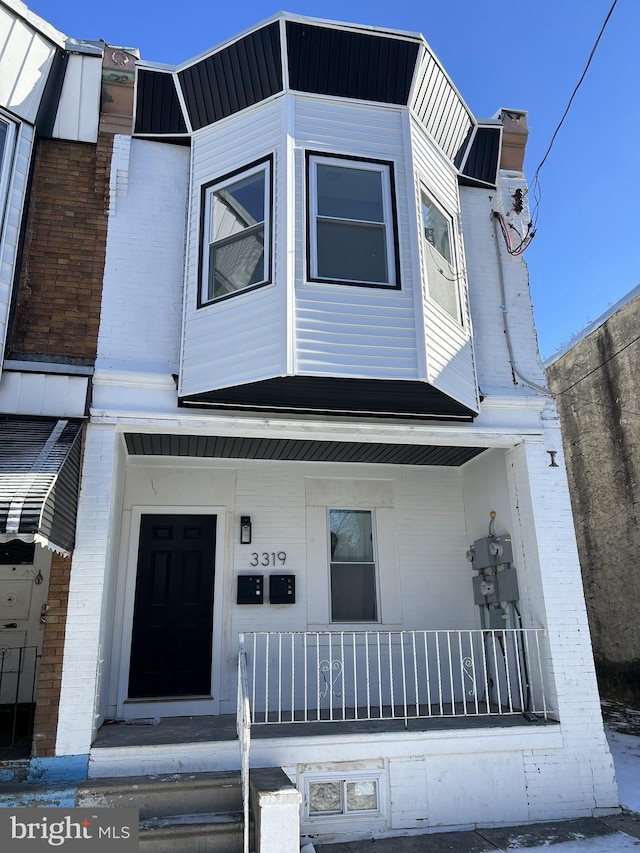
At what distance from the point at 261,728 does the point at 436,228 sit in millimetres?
5426

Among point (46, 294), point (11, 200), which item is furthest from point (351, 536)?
point (11, 200)

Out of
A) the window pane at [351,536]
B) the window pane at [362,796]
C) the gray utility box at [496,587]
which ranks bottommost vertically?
the window pane at [362,796]

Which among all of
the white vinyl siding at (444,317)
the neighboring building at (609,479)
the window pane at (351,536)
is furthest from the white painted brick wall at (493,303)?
the neighboring building at (609,479)

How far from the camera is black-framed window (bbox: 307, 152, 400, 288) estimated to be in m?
6.36

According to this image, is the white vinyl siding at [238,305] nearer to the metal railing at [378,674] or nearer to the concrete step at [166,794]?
the metal railing at [378,674]

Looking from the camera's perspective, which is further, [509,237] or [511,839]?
[509,237]

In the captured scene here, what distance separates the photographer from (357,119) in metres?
6.81

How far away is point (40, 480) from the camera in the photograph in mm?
4969

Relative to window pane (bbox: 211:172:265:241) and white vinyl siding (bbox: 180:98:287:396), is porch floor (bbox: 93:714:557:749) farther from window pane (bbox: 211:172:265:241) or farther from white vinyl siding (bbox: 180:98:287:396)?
window pane (bbox: 211:172:265:241)

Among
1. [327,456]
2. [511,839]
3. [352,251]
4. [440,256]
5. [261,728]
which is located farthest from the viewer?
[327,456]

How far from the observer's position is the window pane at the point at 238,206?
6656 mm

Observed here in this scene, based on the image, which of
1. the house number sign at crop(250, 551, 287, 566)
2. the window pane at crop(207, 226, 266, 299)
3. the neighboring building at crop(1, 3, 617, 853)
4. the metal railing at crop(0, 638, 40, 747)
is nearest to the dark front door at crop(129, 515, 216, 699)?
the neighboring building at crop(1, 3, 617, 853)

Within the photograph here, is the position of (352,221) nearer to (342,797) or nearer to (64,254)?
(64,254)

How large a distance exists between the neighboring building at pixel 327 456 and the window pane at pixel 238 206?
23 mm
